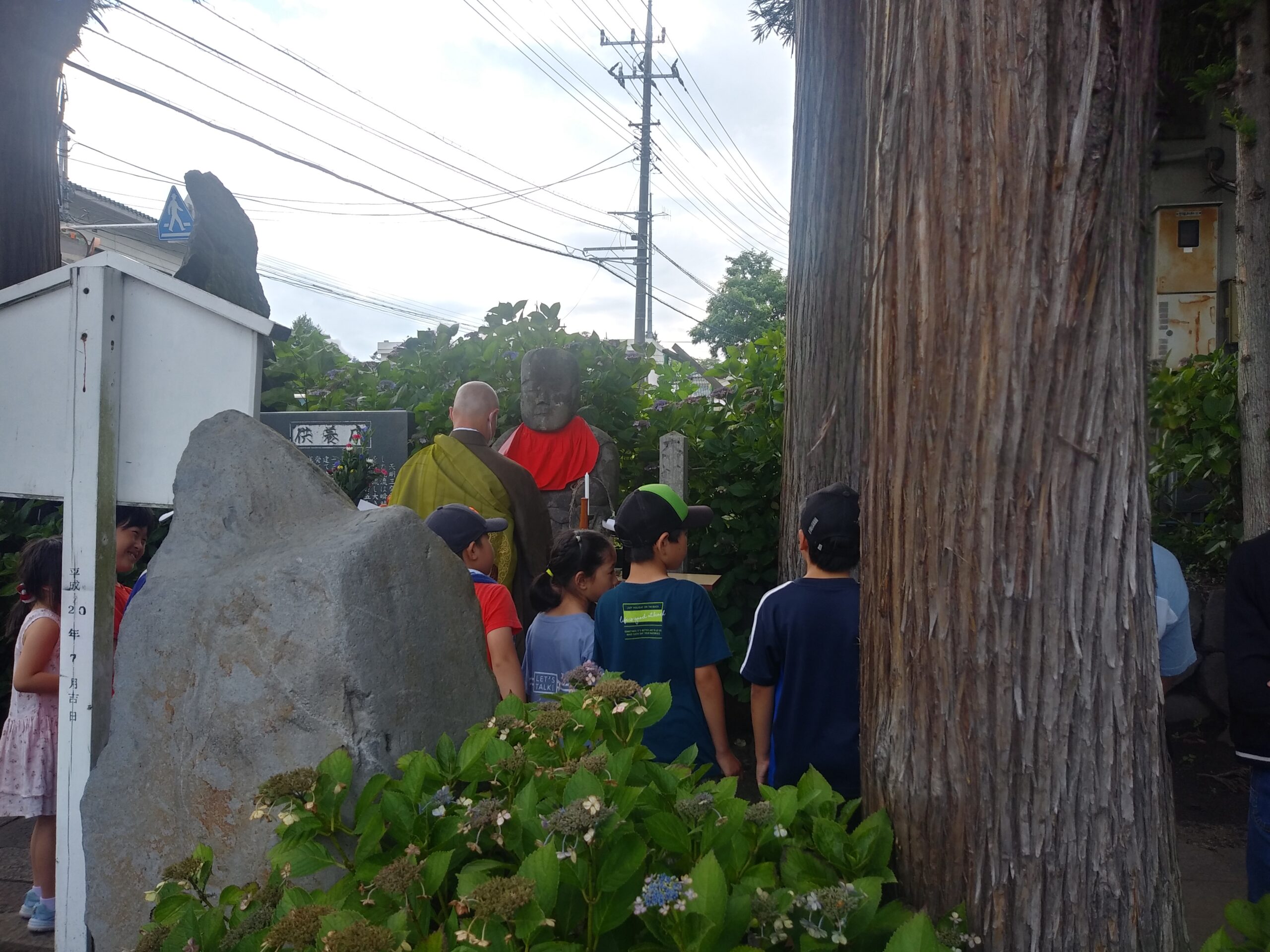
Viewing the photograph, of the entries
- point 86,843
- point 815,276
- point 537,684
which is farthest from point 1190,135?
point 86,843

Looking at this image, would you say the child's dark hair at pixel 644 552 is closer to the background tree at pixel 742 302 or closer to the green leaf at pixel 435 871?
the green leaf at pixel 435 871

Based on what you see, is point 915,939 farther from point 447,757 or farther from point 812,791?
point 447,757

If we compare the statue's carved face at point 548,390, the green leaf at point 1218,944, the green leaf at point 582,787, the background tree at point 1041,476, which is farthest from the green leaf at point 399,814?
the statue's carved face at point 548,390

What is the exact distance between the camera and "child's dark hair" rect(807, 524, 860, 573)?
2.66 m

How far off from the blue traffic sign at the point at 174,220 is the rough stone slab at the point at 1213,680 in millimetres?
9403

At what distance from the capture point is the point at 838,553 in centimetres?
267

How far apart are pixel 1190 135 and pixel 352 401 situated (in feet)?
29.7

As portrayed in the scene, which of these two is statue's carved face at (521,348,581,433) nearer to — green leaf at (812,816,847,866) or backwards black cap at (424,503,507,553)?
backwards black cap at (424,503,507,553)

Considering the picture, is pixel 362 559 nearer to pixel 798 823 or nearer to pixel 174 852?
pixel 174 852

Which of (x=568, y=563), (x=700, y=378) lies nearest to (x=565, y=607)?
(x=568, y=563)

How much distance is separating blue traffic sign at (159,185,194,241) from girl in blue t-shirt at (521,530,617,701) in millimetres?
7590

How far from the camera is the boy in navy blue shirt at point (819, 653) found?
2.60 meters

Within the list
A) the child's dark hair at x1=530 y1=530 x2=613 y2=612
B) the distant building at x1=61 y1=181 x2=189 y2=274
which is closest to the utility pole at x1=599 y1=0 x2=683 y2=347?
the distant building at x1=61 y1=181 x2=189 y2=274

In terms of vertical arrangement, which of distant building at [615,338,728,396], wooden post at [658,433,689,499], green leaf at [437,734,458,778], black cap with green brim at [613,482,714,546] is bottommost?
green leaf at [437,734,458,778]
